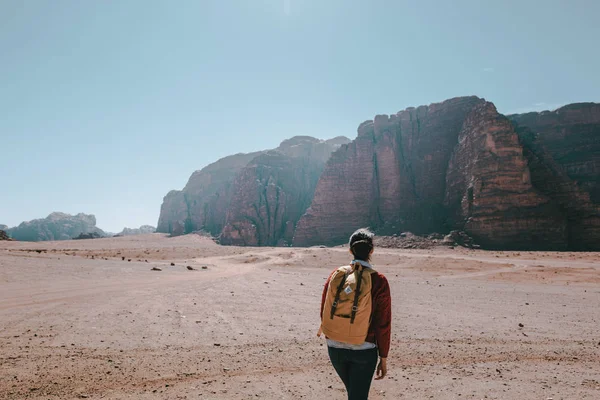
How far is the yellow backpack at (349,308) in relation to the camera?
3.02m

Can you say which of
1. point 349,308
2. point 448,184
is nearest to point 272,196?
point 448,184

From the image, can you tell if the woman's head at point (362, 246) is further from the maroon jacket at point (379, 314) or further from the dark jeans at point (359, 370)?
the dark jeans at point (359, 370)

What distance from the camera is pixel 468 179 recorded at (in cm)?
4897

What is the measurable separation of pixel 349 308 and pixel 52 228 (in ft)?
574

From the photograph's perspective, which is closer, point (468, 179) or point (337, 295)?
point (337, 295)

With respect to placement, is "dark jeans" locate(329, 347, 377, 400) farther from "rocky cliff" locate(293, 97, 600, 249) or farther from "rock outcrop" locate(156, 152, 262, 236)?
"rock outcrop" locate(156, 152, 262, 236)

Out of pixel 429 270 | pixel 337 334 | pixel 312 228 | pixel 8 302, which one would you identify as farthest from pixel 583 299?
pixel 312 228

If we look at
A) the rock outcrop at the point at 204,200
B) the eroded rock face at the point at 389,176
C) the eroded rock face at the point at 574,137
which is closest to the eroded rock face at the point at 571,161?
the eroded rock face at the point at 574,137

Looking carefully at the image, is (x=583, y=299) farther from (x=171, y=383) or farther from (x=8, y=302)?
(x=8, y=302)

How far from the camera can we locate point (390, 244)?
49.2 m

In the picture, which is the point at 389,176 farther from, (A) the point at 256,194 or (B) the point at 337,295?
(B) the point at 337,295

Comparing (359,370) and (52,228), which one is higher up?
(52,228)

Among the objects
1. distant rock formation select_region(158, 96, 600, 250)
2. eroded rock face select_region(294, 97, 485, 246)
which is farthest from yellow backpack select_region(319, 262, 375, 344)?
eroded rock face select_region(294, 97, 485, 246)

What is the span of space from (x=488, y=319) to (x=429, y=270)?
1575 centimetres
